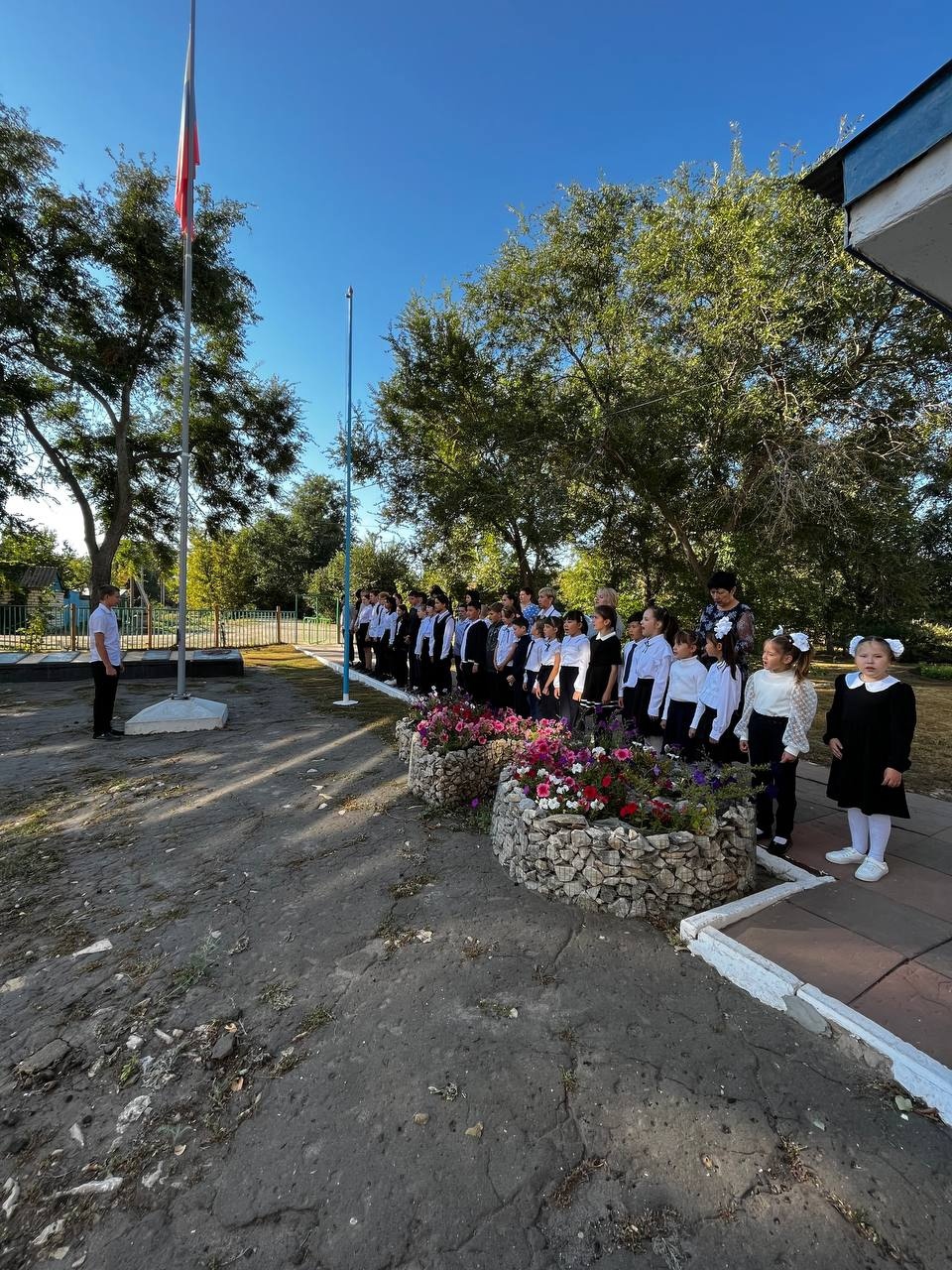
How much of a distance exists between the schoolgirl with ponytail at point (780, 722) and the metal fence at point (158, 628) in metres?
10.6

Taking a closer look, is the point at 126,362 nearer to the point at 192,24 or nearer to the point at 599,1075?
the point at 192,24

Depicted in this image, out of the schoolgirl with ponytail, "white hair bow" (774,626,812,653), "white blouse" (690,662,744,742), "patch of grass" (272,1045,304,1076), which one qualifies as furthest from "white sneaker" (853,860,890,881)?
"patch of grass" (272,1045,304,1076)

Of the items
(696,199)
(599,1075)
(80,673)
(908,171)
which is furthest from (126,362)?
(599,1075)

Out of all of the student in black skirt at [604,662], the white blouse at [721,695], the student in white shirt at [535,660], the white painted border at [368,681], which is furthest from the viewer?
the white painted border at [368,681]

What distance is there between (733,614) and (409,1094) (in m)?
4.01

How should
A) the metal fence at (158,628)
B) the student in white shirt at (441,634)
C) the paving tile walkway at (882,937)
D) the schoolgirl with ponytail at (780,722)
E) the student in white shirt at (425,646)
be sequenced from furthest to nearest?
the metal fence at (158,628) < the student in white shirt at (425,646) < the student in white shirt at (441,634) < the schoolgirl with ponytail at (780,722) < the paving tile walkway at (882,937)

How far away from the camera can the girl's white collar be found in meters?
3.50

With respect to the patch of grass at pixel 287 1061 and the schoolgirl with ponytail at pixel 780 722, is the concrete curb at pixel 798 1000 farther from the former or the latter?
the patch of grass at pixel 287 1061

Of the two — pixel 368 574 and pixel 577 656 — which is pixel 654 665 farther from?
pixel 368 574

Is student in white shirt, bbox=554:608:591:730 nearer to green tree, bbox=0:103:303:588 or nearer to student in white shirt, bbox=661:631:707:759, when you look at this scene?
student in white shirt, bbox=661:631:707:759

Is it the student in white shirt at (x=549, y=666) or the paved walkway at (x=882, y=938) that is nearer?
the paved walkway at (x=882, y=938)

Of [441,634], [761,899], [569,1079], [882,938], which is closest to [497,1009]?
[569,1079]

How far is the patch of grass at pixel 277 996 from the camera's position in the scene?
253 cm

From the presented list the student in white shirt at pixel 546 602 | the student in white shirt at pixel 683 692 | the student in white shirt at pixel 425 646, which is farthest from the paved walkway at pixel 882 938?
the student in white shirt at pixel 425 646
